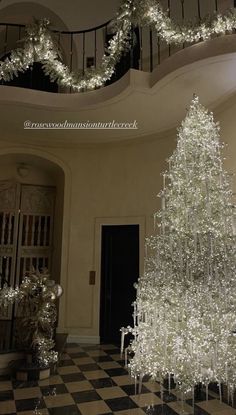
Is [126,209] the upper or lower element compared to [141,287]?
upper

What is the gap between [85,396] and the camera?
3.61 metres

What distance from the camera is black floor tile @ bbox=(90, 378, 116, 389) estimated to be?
392cm

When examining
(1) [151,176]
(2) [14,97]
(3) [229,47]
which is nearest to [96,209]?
(1) [151,176]

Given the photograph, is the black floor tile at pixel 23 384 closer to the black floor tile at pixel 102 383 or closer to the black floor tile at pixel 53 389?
the black floor tile at pixel 53 389

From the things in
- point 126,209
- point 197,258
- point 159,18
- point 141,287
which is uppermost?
point 159,18

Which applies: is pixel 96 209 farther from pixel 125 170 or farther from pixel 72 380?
pixel 72 380

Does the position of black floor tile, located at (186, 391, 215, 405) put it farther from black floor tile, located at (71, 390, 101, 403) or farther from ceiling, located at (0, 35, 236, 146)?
ceiling, located at (0, 35, 236, 146)

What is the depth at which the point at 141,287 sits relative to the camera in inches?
157

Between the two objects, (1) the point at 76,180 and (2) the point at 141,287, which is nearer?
(2) the point at 141,287

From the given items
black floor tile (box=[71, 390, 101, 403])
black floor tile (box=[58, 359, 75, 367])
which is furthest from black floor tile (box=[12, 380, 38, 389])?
black floor tile (box=[58, 359, 75, 367])

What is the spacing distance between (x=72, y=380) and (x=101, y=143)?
14.4 ft

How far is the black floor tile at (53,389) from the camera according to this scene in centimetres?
365

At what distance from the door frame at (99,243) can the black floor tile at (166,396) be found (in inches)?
97.0

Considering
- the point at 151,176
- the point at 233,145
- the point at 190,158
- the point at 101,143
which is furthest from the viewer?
the point at 101,143
